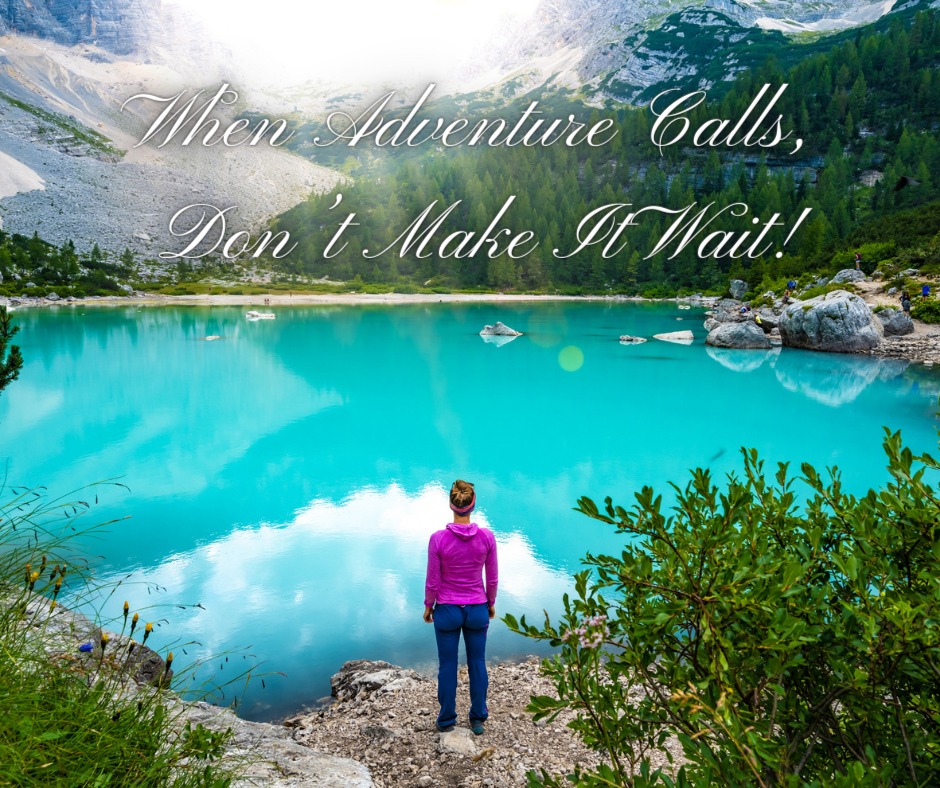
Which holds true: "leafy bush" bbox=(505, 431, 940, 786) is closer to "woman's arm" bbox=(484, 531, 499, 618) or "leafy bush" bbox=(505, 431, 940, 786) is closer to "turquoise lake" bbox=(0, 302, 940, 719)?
"woman's arm" bbox=(484, 531, 499, 618)

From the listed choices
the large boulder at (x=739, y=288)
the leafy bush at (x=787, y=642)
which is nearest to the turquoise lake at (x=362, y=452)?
the leafy bush at (x=787, y=642)

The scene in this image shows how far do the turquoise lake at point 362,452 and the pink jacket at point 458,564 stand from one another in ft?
3.69

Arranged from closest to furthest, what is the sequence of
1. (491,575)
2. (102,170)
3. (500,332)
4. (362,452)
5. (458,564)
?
1. (458,564)
2. (491,575)
3. (362,452)
4. (500,332)
5. (102,170)

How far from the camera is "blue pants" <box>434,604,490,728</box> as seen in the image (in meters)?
4.40

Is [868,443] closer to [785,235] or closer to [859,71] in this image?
[785,235]

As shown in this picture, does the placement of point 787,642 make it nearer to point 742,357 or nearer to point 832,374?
point 832,374

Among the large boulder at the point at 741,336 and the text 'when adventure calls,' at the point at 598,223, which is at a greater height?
the text 'when adventure calls,' at the point at 598,223

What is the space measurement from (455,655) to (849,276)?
41773 millimetres

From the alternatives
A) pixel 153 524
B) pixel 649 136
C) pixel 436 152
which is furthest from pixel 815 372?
pixel 436 152

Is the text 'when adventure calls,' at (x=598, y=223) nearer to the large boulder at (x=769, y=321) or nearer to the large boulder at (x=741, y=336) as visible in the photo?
the large boulder at (x=769, y=321)

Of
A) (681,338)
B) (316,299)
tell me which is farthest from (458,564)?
(316,299)

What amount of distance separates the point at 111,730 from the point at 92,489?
460 inches

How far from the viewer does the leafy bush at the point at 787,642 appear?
158 centimetres

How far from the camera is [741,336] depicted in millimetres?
32094
